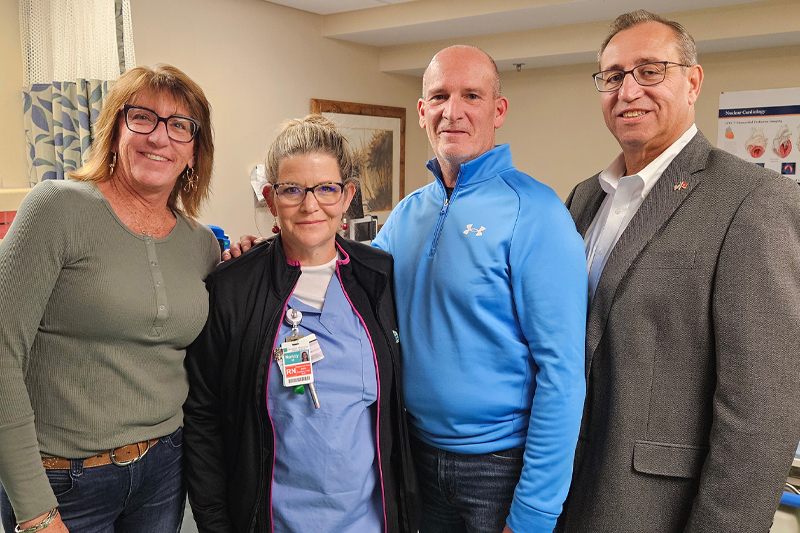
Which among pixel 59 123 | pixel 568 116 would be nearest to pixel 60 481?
pixel 59 123

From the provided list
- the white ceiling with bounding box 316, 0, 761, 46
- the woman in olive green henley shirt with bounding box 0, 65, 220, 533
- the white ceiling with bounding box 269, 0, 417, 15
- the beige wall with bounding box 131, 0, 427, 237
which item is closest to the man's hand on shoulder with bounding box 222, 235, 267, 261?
the woman in olive green henley shirt with bounding box 0, 65, 220, 533

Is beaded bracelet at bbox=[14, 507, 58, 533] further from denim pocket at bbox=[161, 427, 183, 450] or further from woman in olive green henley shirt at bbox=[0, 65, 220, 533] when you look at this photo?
denim pocket at bbox=[161, 427, 183, 450]

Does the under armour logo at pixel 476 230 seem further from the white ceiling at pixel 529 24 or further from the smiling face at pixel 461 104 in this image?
the white ceiling at pixel 529 24

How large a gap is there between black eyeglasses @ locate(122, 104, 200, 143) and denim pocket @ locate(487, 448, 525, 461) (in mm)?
1071

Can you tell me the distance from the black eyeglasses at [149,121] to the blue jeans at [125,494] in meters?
0.72

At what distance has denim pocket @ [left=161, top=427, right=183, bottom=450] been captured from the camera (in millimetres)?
1389

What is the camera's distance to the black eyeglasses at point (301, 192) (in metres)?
1.37

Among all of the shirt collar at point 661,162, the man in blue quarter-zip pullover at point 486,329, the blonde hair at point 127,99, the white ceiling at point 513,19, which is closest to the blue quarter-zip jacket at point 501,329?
the man in blue quarter-zip pullover at point 486,329

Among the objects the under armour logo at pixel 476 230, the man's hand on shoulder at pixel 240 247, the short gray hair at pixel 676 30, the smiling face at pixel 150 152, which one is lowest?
the man's hand on shoulder at pixel 240 247

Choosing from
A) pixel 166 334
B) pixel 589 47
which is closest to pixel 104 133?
pixel 166 334

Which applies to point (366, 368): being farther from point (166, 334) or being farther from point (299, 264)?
point (166, 334)

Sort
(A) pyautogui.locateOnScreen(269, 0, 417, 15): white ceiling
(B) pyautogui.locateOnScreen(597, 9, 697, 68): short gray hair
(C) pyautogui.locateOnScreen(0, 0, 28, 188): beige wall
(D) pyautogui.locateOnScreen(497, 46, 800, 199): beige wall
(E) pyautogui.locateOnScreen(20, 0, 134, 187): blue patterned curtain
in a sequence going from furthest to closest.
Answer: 1. (D) pyautogui.locateOnScreen(497, 46, 800, 199): beige wall
2. (A) pyautogui.locateOnScreen(269, 0, 417, 15): white ceiling
3. (C) pyautogui.locateOnScreen(0, 0, 28, 188): beige wall
4. (E) pyautogui.locateOnScreen(20, 0, 134, 187): blue patterned curtain
5. (B) pyautogui.locateOnScreen(597, 9, 697, 68): short gray hair

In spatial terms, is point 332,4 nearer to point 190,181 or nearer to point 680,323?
point 190,181

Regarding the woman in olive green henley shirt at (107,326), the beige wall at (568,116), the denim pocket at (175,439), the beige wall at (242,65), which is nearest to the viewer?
the woman in olive green henley shirt at (107,326)
